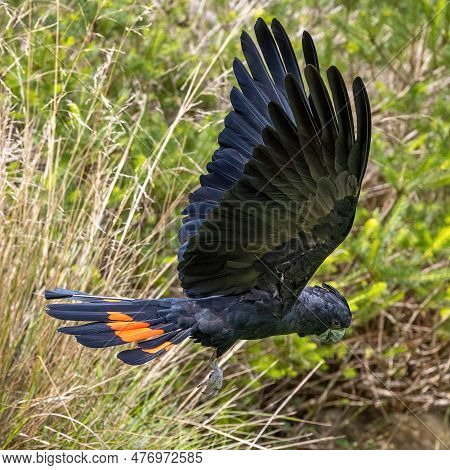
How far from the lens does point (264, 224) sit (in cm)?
283

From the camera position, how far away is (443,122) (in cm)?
513

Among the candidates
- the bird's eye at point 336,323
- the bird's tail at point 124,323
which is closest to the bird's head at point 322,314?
the bird's eye at point 336,323

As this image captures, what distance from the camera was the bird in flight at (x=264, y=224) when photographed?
2551mm

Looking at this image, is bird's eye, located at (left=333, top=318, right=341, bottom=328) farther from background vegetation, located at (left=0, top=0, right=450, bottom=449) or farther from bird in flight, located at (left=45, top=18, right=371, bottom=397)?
background vegetation, located at (left=0, top=0, right=450, bottom=449)

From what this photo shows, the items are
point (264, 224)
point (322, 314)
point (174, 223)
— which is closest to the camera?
point (264, 224)

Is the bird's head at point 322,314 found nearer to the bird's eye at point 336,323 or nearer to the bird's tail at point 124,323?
the bird's eye at point 336,323

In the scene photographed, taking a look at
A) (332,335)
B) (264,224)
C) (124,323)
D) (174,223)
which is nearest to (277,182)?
(264,224)

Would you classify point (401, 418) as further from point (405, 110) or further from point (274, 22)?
point (274, 22)

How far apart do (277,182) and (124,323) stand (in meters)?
0.82

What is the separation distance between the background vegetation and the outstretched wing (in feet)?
1.47

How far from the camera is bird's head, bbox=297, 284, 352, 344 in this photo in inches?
129

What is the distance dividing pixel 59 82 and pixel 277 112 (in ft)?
6.91

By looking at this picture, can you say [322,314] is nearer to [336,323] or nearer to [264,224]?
[336,323]

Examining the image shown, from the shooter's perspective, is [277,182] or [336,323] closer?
[277,182]
